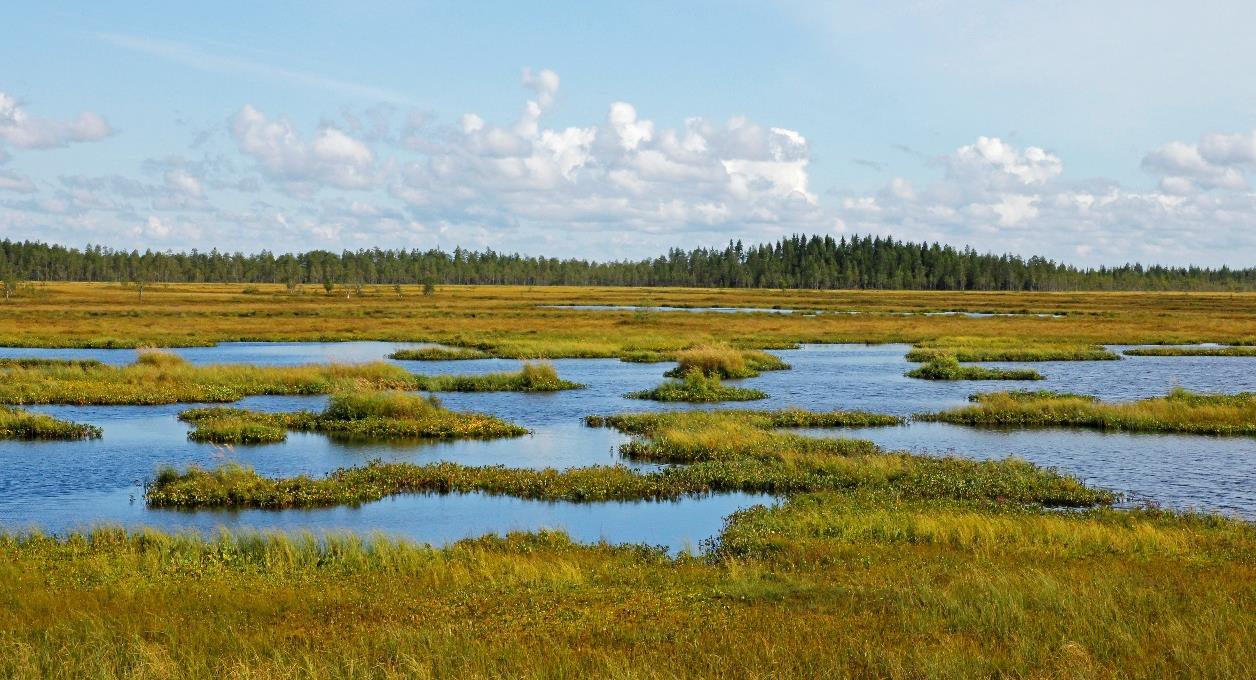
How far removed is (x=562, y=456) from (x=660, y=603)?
→ 1881cm

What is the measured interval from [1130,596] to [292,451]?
27139mm

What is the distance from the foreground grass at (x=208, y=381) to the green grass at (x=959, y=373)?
21.4 metres

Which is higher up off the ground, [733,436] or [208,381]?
[733,436]

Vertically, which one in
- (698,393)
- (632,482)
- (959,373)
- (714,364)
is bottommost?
(632,482)

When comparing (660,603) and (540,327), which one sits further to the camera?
(540,327)

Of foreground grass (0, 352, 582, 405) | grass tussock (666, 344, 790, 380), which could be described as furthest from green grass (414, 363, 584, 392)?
grass tussock (666, 344, 790, 380)

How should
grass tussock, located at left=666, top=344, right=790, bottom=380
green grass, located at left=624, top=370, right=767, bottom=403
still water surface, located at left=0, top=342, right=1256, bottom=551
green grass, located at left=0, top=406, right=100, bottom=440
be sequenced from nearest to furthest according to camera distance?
still water surface, located at left=0, top=342, right=1256, bottom=551, green grass, located at left=0, top=406, right=100, bottom=440, green grass, located at left=624, top=370, right=767, bottom=403, grass tussock, located at left=666, top=344, right=790, bottom=380

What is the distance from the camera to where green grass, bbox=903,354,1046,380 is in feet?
201

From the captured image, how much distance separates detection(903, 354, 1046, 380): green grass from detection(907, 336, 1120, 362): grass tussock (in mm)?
7498

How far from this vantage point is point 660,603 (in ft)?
53.6

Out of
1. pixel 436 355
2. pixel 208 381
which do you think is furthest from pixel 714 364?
pixel 208 381

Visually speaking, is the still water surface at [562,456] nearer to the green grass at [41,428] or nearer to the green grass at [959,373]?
the green grass at [41,428]

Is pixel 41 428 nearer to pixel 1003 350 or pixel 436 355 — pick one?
pixel 436 355

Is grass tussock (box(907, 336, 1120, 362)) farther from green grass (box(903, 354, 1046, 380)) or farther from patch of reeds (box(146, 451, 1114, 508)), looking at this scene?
patch of reeds (box(146, 451, 1114, 508))
